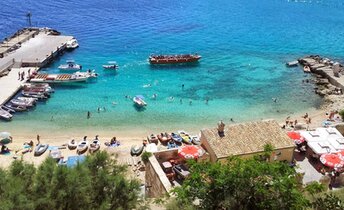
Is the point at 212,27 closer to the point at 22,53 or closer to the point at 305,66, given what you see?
the point at 305,66

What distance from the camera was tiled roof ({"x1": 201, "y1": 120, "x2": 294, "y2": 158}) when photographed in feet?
100

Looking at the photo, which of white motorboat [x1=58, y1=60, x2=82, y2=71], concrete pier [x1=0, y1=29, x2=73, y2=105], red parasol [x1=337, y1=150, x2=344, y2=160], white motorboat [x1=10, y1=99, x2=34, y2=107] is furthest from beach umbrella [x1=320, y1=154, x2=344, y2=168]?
white motorboat [x1=58, y1=60, x2=82, y2=71]

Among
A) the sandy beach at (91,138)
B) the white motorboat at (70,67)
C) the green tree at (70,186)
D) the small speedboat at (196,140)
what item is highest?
the green tree at (70,186)

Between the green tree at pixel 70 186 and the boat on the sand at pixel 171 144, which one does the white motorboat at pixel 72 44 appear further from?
the green tree at pixel 70 186

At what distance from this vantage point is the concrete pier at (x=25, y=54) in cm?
5578

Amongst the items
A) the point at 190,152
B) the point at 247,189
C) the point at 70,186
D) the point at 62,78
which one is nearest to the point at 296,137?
the point at 190,152

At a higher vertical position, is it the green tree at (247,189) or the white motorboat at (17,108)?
the green tree at (247,189)

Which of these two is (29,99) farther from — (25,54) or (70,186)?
(70,186)

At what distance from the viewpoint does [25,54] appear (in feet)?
220

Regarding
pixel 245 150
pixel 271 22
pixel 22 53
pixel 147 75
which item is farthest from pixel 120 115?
pixel 271 22

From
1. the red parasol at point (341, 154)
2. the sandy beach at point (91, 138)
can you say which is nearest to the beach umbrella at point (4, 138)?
the sandy beach at point (91, 138)

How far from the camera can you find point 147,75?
204ft

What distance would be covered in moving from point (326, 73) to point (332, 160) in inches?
1336

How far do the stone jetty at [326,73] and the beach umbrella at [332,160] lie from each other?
2662 centimetres
